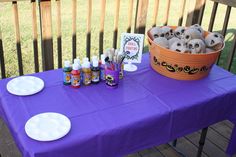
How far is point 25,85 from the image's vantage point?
1.53 m

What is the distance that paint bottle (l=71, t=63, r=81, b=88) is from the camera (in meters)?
1.50

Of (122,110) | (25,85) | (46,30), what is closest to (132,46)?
(122,110)

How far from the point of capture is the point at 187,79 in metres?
1.72

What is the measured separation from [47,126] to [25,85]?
384mm

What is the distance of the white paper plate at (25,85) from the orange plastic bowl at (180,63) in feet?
2.17

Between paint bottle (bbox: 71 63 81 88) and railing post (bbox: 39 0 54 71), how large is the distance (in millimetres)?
943

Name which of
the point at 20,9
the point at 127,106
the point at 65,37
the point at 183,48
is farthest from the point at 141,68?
the point at 20,9

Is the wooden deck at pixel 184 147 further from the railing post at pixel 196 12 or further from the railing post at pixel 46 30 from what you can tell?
the railing post at pixel 196 12

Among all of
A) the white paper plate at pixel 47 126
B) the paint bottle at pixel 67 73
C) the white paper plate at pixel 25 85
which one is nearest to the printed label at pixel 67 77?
the paint bottle at pixel 67 73

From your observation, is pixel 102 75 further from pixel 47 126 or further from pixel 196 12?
pixel 196 12

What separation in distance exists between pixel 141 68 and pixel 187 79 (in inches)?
11.5

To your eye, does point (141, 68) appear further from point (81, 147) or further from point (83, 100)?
point (81, 147)

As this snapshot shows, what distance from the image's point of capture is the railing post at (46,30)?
7.38 ft

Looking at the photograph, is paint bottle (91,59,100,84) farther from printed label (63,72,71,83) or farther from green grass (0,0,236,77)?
green grass (0,0,236,77)
